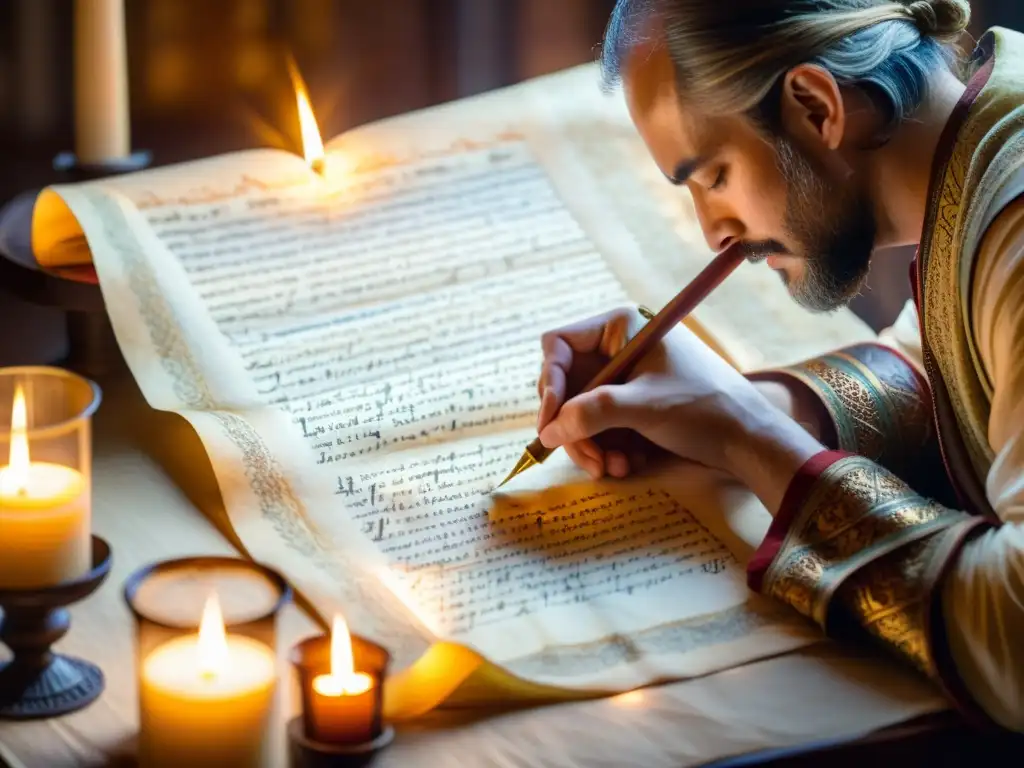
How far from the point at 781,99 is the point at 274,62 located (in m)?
0.83

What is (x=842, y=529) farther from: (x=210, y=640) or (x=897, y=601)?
(x=210, y=640)

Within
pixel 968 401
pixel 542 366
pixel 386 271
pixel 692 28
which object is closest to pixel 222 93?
pixel 386 271

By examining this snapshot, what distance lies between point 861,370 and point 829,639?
1.14ft

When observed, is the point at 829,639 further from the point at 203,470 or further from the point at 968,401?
the point at 203,470

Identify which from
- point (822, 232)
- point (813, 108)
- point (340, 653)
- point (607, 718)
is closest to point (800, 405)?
point (822, 232)

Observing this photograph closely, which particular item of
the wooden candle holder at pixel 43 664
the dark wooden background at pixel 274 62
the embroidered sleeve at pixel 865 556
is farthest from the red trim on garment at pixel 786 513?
the dark wooden background at pixel 274 62

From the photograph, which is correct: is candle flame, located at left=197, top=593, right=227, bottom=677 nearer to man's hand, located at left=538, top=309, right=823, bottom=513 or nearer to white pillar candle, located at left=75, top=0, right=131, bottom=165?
man's hand, located at left=538, top=309, right=823, bottom=513

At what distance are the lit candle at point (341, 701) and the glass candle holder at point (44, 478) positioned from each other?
0.16 metres

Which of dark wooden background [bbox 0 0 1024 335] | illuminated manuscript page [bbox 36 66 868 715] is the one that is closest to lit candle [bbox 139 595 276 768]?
illuminated manuscript page [bbox 36 66 868 715]

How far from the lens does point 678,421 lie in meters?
1.20

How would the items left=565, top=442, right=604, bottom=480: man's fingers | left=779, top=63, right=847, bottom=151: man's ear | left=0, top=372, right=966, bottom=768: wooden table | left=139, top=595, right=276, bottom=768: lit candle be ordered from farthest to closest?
1. left=565, top=442, right=604, bottom=480: man's fingers
2. left=779, top=63, right=847, bottom=151: man's ear
3. left=0, top=372, right=966, bottom=768: wooden table
4. left=139, top=595, right=276, bottom=768: lit candle

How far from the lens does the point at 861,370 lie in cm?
132

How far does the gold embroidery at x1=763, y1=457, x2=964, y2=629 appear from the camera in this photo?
102 cm

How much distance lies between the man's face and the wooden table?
0.35 meters
